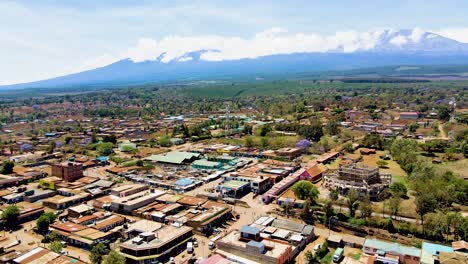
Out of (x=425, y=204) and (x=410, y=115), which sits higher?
(x=425, y=204)

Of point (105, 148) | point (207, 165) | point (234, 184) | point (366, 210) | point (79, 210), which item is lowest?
point (207, 165)

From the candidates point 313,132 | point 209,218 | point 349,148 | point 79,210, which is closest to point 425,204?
point 209,218

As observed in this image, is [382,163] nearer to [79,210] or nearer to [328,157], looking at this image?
[328,157]

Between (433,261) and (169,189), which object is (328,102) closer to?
(169,189)

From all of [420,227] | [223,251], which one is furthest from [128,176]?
[420,227]

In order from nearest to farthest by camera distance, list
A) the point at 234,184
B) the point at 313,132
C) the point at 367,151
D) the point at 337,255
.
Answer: the point at 337,255
the point at 234,184
the point at 367,151
the point at 313,132

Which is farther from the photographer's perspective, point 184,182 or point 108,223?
point 184,182
